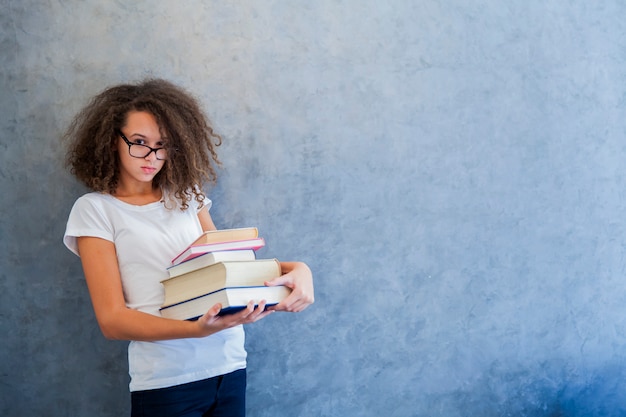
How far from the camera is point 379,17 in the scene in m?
1.88

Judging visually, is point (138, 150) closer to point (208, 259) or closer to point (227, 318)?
point (208, 259)

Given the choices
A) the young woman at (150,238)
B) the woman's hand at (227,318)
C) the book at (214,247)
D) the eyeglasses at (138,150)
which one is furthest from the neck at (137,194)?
the woman's hand at (227,318)

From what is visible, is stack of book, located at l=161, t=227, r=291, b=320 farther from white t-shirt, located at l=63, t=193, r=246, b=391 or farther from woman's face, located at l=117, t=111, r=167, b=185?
woman's face, located at l=117, t=111, r=167, b=185

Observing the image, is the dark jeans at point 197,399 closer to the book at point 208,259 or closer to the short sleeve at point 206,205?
the book at point 208,259

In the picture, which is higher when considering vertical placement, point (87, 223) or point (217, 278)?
point (87, 223)

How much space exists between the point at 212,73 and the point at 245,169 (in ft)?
0.94

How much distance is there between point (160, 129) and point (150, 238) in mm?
263

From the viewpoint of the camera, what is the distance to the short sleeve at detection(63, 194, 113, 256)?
137cm

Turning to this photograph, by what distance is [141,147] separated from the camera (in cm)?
144

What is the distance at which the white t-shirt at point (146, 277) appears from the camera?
139 cm

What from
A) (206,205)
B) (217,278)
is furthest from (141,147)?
(217,278)

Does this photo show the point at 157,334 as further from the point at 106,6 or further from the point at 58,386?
the point at 106,6

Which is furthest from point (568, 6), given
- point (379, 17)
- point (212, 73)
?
point (212, 73)

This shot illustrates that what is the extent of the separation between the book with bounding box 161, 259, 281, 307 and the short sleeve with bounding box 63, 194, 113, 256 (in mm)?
201
